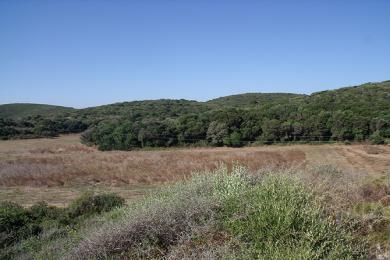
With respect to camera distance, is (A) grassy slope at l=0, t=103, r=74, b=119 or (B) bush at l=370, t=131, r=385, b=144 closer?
(B) bush at l=370, t=131, r=385, b=144

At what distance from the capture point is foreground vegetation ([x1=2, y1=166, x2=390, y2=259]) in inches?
208

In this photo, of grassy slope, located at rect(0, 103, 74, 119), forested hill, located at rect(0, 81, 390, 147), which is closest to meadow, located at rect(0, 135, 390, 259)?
forested hill, located at rect(0, 81, 390, 147)

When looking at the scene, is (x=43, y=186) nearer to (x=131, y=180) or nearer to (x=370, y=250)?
(x=131, y=180)

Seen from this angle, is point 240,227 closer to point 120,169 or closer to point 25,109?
point 120,169

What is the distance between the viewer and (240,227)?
18.6 feet

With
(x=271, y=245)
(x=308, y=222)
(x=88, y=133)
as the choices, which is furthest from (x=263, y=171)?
(x=88, y=133)

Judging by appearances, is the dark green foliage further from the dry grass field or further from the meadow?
the dry grass field

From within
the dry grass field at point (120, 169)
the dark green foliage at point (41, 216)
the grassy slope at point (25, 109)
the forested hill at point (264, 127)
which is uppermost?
the grassy slope at point (25, 109)

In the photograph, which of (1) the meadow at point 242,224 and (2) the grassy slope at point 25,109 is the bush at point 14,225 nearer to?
(1) the meadow at point 242,224

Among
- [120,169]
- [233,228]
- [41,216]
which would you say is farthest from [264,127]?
[233,228]

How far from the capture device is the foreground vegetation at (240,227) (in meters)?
5.28

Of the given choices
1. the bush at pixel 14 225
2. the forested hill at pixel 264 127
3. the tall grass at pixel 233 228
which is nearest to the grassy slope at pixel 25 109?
the forested hill at pixel 264 127

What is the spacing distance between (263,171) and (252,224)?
3.05 meters

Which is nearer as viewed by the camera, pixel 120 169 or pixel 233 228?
pixel 233 228
